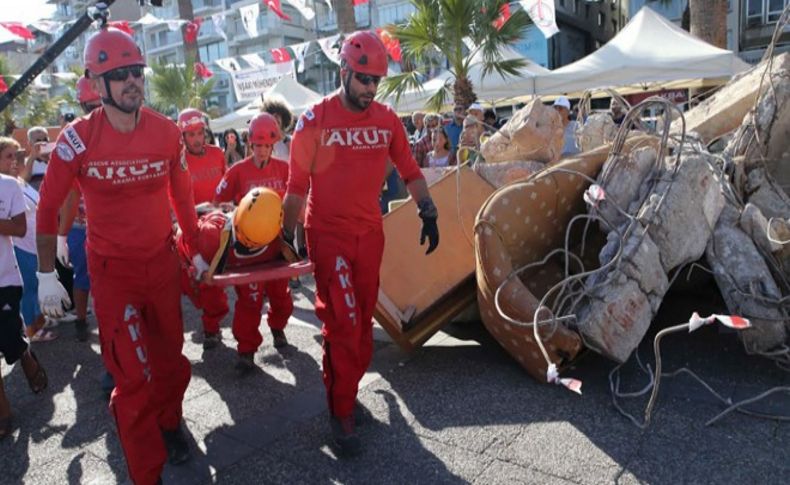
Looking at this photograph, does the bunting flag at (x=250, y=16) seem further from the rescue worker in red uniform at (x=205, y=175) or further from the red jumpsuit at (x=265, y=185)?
the red jumpsuit at (x=265, y=185)

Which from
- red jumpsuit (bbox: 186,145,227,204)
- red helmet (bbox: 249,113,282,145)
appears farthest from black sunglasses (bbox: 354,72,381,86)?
red jumpsuit (bbox: 186,145,227,204)

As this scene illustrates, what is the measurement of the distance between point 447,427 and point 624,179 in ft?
6.17

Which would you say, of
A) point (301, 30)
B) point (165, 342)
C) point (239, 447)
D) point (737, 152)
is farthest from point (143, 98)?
point (301, 30)

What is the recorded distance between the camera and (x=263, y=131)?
4254 mm

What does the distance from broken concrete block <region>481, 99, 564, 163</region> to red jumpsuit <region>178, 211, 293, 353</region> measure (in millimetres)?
1982

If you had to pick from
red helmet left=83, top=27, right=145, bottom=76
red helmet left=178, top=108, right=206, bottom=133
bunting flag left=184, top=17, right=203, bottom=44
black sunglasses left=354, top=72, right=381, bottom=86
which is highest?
bunting flag left=184, top=17, right=203, bottom=44

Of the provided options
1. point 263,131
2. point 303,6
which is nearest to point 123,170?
point 263,131

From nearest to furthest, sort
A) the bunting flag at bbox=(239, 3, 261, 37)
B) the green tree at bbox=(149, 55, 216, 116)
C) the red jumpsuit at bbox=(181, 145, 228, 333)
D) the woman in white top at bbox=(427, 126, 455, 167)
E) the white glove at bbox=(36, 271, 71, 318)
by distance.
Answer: the white glove at bbox=(36, 271, 71, 318)
the red jumpsuit at bbox=(181, 145, 228, 333)
the woman in white top at bbox=(427, 126, 455, 167)
the bunting flag at bbox=(239, 3, 261, 37)
the green tree at bbox=(149, 55, 216, 116)

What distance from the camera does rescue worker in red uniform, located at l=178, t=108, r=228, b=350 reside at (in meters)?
4.41

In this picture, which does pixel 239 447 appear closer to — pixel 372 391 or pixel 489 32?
pixel 372 391

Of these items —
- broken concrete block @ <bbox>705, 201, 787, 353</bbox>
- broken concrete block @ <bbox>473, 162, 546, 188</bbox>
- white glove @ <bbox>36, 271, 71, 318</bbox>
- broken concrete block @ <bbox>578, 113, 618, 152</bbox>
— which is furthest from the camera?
broken concrete block @ <bbox>578, 113, 618, 152</bbox>

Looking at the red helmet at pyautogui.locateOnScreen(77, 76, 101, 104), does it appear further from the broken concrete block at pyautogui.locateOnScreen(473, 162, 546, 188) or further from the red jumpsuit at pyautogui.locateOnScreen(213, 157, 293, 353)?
the broken concrete block at pyautogui.locateOnScreen(473, 162, 546, 188)

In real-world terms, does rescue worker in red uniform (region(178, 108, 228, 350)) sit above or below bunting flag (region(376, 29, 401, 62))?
below

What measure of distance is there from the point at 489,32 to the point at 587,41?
83.7ft
